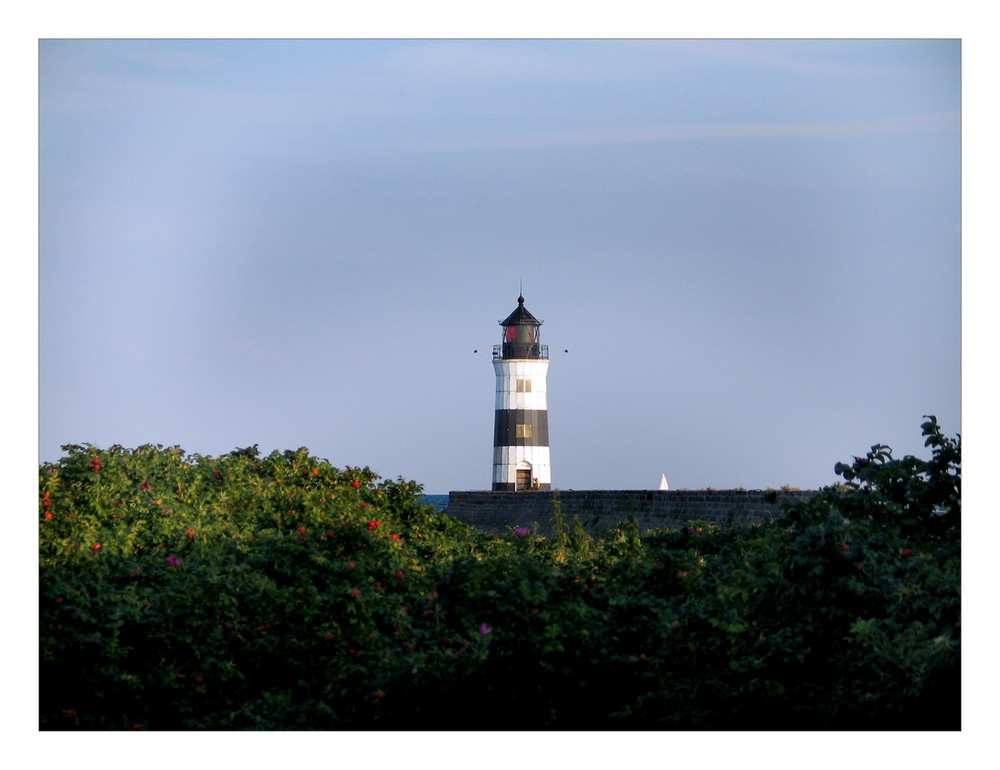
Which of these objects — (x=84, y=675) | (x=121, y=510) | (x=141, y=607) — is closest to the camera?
(x=84, y=675)

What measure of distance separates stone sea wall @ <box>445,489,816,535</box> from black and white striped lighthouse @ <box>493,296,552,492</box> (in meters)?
6.09

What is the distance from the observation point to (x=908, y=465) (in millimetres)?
8289

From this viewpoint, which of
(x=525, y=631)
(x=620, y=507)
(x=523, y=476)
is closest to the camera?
(x=525, y=631)

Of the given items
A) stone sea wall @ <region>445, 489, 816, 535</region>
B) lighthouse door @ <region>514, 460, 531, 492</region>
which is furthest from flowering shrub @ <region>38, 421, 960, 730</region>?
lighthouse door @ <region>514, 460, 531, 492</region>

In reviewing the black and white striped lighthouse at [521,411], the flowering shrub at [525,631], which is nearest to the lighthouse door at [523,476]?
the black and white striped lighthouse at [521,411]

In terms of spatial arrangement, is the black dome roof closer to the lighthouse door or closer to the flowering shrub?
the lighthouse door

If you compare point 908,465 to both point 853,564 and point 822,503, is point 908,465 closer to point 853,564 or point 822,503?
point 822,503

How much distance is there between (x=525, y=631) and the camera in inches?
298

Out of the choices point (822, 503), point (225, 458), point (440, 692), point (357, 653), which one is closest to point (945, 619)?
point (822, 503)

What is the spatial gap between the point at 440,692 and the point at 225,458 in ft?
20.1

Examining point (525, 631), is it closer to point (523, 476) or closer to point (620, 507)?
point (620, 507)

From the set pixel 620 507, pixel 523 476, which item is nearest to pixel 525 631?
pixel 620 507

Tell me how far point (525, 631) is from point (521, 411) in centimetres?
2792

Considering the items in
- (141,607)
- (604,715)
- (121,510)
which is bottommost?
(604,715)
